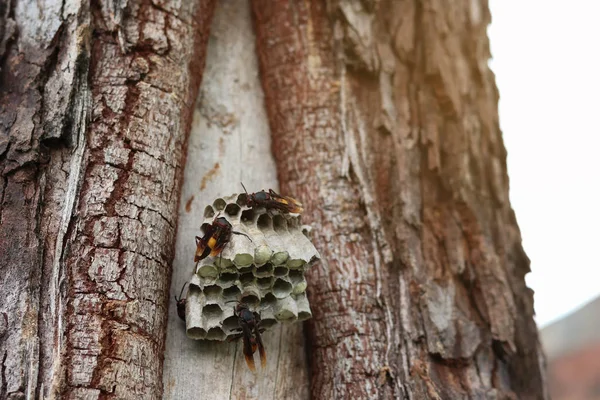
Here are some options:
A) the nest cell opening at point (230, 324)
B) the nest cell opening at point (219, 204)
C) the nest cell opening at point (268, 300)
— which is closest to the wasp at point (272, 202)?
the nest cell opening at point (219, 204)

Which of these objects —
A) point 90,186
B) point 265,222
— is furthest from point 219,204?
point 90,186

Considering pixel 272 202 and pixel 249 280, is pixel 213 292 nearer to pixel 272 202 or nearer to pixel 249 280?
pixel 249 280

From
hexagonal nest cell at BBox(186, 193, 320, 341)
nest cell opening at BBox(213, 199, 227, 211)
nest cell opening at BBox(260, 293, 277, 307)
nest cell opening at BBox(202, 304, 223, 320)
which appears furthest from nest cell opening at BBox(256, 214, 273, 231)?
nest cell opening at BBox(202, 304, 223, 320)

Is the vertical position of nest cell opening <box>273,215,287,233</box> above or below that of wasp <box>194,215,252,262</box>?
above

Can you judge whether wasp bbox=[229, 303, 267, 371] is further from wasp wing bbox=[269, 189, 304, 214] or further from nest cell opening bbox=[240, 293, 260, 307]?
wasp wing bbox=[269, 189, 304, 214]

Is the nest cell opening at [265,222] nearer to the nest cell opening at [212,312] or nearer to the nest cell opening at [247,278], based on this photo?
the nest cell opening at [247,278]
